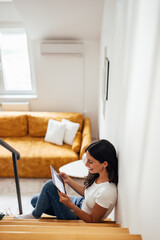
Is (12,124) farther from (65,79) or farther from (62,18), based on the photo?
(62,18)

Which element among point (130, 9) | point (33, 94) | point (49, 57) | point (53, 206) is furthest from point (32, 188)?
point (130, 9)

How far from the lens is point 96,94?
14.2 feet

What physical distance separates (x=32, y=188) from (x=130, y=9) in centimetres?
275

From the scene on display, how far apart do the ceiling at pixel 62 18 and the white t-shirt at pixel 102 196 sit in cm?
235

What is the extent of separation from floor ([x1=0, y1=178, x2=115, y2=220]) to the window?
1.97 metres

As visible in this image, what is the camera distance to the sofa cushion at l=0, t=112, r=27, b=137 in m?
3.93

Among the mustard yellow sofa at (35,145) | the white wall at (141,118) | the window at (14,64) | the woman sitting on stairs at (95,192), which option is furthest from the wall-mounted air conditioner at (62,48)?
the woman sitting on stairs at (95,192)

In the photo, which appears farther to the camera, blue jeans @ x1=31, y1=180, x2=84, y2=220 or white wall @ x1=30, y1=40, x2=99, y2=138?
white wall @ x1=30, y1=40, x2=99, y2=138

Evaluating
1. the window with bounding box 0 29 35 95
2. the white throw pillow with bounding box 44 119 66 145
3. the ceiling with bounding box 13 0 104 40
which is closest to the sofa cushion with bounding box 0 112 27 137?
the white throw pillow with bounding box 44 119 66 145

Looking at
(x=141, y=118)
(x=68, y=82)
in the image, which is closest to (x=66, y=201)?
(x=141, y=118)

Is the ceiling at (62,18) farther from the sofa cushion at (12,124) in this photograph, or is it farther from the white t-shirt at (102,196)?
the white t-shirt at (102,196)

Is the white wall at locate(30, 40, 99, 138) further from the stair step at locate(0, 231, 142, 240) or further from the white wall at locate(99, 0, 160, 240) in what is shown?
the stair step at locate(0, 231, 142, 240)

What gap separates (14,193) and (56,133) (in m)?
1.17

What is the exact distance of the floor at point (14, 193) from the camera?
2.83m
